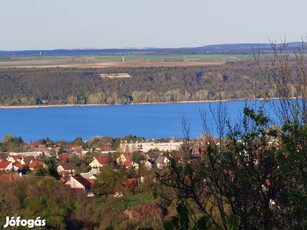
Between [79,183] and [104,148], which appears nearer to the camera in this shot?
[79,183]

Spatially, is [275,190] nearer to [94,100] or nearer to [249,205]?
[249,205]

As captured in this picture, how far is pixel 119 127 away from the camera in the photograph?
36.6 metres

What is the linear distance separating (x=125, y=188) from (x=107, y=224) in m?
4.40

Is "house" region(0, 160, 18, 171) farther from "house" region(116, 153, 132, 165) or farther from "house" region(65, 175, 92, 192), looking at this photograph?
"house" region(65, 175, 92, 192)

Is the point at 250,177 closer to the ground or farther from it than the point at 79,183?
farther from it

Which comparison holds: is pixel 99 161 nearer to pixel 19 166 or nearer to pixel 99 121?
pixel 19 166

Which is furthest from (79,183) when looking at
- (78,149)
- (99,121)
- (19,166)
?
(99,121)

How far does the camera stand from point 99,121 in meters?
41.1

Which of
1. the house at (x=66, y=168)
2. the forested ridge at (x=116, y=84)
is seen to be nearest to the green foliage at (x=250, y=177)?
the house at (x=66, y=168)

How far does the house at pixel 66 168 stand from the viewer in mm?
16322

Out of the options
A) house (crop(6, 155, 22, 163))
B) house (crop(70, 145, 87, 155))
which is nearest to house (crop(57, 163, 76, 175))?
house (crop(6, 155, 22, 163))

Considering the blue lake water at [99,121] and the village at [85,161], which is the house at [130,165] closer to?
the village at [85,161]
